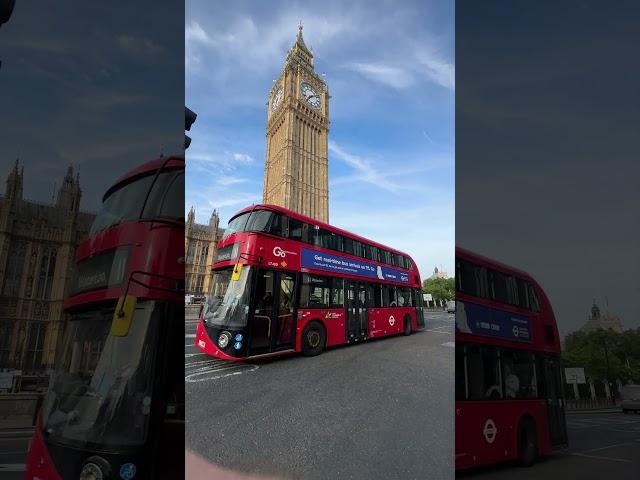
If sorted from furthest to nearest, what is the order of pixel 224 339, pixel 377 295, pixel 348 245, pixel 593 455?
pixel 377 295
pixel 348 245
pixel 224 339
pixel 593 455

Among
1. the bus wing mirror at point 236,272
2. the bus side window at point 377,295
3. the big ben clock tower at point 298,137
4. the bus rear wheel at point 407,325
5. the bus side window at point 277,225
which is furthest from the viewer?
the big ben clock tower at point 298,137

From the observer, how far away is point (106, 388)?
177 cm

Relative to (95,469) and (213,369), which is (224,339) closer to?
(213,369)

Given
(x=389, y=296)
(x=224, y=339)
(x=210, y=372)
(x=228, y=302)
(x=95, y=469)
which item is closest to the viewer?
(x=95, y=469)

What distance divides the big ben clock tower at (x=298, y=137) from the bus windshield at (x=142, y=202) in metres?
9.55

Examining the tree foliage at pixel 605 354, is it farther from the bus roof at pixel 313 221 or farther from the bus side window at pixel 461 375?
the bus roof at pixel 313 221

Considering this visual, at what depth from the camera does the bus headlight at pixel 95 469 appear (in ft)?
5.61

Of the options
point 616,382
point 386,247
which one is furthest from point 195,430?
point 386,247

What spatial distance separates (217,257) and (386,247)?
11.0ft

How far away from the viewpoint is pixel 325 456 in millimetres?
3959

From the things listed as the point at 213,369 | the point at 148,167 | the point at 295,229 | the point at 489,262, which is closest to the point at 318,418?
the point at 213,369

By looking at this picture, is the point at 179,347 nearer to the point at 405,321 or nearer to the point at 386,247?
the point at 386,247

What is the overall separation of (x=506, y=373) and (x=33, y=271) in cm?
301

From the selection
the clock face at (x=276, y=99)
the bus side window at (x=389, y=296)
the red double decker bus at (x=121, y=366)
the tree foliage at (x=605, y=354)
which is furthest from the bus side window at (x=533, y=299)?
the clock face at (x=276, y=99)
